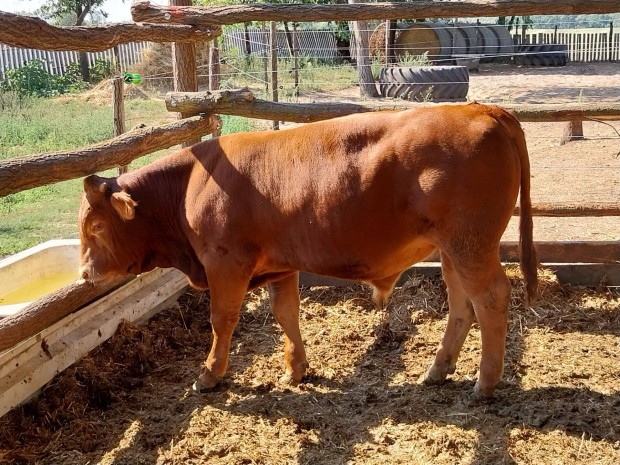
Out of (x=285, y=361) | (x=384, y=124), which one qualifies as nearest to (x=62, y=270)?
(x=285, y=361)

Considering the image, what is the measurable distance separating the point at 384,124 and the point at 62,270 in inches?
129

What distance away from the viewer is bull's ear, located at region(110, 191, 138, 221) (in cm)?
455

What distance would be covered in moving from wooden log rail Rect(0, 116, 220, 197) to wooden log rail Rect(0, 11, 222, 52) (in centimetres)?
60

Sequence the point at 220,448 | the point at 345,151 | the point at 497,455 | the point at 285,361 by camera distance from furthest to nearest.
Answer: the point at 285,361
the point at 345,151
the point at 220,448
the point at 497,455

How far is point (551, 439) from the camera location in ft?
12.7

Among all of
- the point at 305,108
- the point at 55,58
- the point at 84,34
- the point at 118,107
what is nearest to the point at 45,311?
the point at 84,34

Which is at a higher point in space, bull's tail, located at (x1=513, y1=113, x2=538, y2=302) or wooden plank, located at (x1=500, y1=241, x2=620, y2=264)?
bull's tail, located at (x1=513, y1=113, x2=538, y2=302)

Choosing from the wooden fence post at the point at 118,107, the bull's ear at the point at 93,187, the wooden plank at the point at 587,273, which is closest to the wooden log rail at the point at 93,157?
the bull's ear at the point at 93,187

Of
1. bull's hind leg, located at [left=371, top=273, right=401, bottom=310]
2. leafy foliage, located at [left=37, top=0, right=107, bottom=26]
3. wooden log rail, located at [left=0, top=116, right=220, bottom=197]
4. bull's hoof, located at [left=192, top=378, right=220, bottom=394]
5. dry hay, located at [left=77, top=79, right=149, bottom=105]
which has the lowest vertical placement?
bull's hoof, located at [left=192, top=378, right=220, bottom=394]

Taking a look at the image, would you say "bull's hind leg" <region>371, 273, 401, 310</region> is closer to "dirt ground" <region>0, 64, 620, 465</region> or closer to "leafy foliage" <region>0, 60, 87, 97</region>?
"dirt ground" <region>0, 64, 620, 465</region>

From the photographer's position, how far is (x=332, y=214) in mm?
4266

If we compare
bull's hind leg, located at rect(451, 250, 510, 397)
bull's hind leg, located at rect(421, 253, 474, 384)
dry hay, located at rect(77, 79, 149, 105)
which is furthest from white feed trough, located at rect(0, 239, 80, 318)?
dry hay, located at rect(77, 79, 149, 105)

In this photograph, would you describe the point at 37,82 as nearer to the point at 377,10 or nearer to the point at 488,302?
the point at 377,10

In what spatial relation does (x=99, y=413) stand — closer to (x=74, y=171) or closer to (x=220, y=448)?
(x=220, y=448)
